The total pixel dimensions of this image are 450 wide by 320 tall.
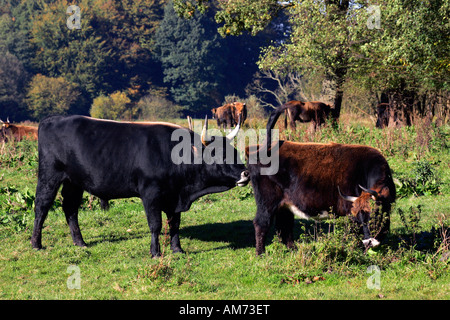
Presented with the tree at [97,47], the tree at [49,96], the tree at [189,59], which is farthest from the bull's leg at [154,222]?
the tree at [189,59]

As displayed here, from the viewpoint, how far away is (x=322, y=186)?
7422 mm

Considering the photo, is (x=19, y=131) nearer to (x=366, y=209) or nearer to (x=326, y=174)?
(x=326, y=174)

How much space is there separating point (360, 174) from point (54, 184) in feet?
15.2

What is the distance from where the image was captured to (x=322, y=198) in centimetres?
740

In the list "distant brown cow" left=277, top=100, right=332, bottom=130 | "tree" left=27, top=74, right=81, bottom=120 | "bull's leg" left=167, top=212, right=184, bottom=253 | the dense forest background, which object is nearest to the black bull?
"bull's leg" left=167, top=212, right=184, bottom=253

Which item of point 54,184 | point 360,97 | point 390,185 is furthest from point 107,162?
point 360,97

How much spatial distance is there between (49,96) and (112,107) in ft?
21.6

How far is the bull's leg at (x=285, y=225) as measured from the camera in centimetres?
795

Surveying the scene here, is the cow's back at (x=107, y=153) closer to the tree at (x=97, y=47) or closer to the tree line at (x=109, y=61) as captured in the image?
the tree line at (x=109, y=61)

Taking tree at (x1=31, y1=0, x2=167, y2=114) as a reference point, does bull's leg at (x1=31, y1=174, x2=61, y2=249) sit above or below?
below

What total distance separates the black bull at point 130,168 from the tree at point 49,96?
4626 centimetres

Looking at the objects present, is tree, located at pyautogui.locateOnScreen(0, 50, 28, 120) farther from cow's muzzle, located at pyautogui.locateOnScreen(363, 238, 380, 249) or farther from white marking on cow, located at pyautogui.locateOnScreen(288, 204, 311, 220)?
cow's muzzle, located at pyautogui.locateOnScreen(363, 238, 380, 249)

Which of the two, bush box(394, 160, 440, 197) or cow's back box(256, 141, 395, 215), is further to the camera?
bush box(394, 160, 440, 197)

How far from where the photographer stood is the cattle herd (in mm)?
7398
